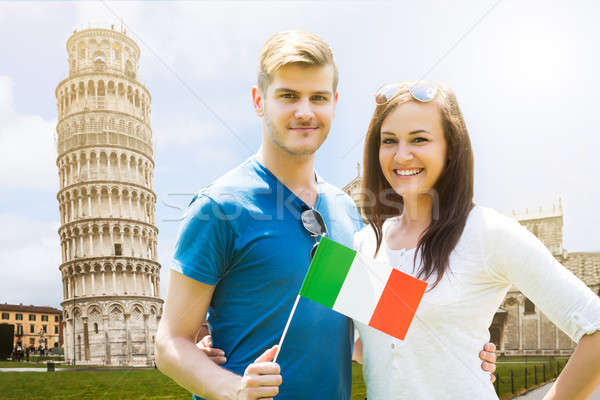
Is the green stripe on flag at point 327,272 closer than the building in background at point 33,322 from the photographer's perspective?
Yes

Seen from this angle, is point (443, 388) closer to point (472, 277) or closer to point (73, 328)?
point (472, 277)

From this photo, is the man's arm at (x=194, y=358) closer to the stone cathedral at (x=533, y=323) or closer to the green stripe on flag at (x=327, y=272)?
the green stripe on flag at (x=327, y=272)

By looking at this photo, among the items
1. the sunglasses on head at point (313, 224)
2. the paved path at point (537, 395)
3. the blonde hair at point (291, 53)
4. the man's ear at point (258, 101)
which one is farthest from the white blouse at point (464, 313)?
the paved path at point (537, 395)

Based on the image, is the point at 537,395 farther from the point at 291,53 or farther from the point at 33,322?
the point at 33,322

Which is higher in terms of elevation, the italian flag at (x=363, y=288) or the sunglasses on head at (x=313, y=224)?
the sunglasses on head at (x=313, y=224)

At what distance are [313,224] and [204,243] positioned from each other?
1.53ft

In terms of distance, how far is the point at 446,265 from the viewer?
1808 millimetres

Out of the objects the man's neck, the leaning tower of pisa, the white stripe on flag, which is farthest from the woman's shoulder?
the leaning tower of pisa

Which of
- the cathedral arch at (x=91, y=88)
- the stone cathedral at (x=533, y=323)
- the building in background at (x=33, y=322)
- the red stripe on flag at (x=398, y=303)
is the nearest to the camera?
the red stripe on flag at (x=398, y=303)

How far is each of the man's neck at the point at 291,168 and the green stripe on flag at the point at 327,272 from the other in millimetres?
430

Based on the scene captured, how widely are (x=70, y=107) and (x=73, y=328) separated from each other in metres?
25.2

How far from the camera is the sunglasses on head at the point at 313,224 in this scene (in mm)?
1973

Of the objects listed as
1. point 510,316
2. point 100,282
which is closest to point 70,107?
point 100,282

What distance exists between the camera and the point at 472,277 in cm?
178
